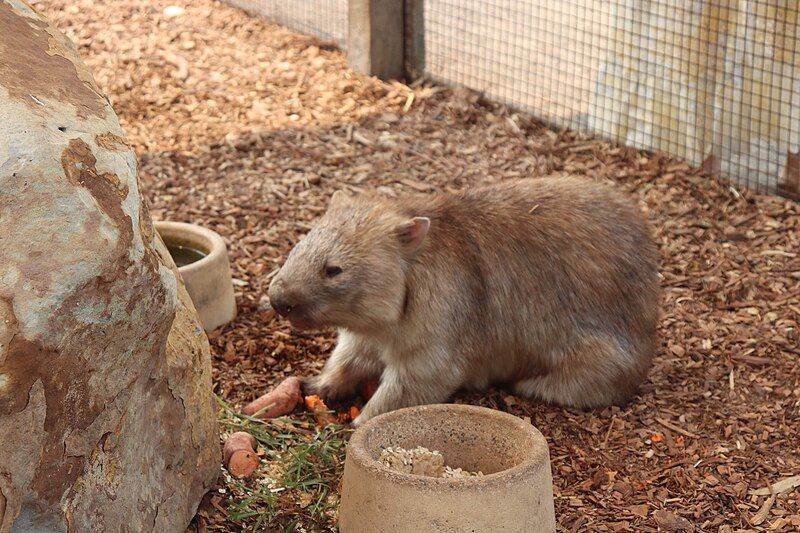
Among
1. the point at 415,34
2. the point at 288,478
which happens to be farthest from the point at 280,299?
the point at 415,34

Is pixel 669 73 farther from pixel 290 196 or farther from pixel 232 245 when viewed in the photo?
pixel 232 245

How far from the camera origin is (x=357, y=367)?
534 cm

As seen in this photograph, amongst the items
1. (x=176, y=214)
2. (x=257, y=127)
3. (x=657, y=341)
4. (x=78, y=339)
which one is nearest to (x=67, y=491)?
(x=78, y=339)

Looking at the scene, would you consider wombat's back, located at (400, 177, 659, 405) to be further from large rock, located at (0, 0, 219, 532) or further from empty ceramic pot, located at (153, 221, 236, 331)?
large rock, located at (0, 0, 219, 532)

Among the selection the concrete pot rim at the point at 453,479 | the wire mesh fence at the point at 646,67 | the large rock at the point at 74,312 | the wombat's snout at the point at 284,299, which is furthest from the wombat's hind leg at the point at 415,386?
the wire mesh fence at the point at 646,67

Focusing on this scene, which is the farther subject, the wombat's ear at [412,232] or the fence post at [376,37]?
the fence post at [376,37]

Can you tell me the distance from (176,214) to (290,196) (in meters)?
0.71

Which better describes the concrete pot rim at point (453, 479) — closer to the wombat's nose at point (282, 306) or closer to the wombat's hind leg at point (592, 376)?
the wombat's nose at point (282, 306)

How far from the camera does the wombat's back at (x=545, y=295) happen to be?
5117 millimetres

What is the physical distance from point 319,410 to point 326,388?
175 mm

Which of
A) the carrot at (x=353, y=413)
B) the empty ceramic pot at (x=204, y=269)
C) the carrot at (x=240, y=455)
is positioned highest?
the empty ceramic pot at (x=204, y=269)

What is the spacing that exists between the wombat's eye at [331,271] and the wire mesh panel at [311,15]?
15.6ft

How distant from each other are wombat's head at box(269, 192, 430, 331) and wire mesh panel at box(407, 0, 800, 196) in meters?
3.13

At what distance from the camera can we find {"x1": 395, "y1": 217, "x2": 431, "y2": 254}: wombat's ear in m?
4.95
